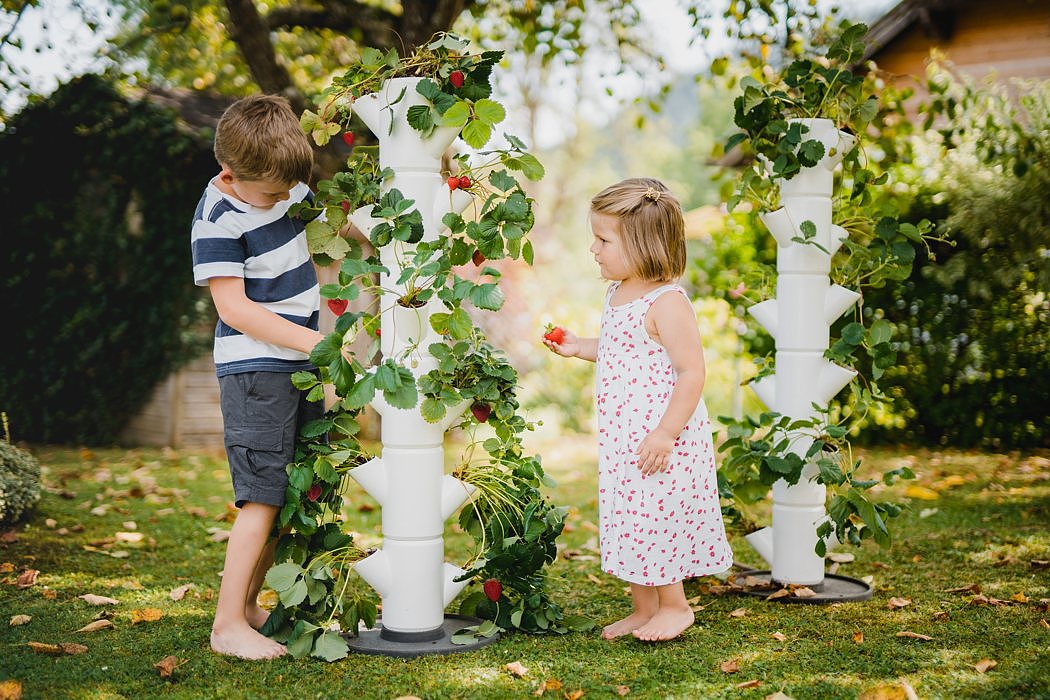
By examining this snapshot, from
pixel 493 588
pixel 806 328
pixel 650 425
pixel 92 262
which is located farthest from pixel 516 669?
pixel 92 262

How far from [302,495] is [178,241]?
5429 millimetres

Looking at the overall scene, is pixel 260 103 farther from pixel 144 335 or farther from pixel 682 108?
pixel 682 108

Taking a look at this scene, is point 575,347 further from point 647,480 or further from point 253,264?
point 253,264

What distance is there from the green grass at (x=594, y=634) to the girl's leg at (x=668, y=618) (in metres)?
0.03

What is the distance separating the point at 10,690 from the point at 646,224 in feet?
6.42

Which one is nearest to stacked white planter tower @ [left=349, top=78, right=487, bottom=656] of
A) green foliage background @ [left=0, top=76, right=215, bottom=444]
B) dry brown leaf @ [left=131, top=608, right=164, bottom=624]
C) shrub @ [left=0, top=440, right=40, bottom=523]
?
dry brown leaf @ [left=131, top=608, right=164, bottom=624]

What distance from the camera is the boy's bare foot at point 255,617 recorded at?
263 cm

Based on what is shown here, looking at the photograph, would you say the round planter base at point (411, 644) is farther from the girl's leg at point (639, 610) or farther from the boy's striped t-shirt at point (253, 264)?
the boy's striped t-shirt at point (253, 264)

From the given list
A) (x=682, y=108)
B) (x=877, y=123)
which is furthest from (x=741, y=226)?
(x=682, y=108)

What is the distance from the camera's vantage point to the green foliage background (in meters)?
7.14

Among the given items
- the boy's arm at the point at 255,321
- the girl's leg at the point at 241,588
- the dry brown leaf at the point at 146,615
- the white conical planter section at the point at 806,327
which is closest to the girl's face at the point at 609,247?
the white conical planter section at the point at 806,327

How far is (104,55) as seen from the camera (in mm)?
6367

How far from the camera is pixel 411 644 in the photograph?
2.45 meters

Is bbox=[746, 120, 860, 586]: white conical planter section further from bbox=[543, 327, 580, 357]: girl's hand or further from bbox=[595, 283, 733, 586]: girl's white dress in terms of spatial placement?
bbox=[543, 327, 580, 357]: girl's hand
